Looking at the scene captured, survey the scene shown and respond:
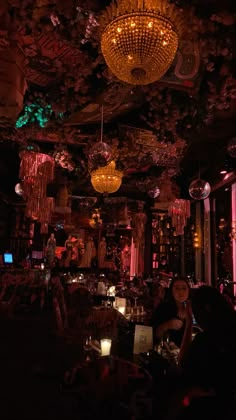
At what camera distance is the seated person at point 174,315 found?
237cm

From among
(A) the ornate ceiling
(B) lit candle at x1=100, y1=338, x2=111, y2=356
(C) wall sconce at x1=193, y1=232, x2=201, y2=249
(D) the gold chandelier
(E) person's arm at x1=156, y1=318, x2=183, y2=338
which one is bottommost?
(B) lit candle at x1=100, y1=338, x2=111, y2=356

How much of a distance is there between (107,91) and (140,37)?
172cm

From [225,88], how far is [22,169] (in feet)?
8.84

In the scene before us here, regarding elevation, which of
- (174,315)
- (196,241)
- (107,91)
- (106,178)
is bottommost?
(174,315)

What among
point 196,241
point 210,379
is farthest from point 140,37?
point 196,241

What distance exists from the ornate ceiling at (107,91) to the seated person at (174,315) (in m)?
1.92

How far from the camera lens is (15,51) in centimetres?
195

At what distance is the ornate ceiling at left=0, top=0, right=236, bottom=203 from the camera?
7.02 ft

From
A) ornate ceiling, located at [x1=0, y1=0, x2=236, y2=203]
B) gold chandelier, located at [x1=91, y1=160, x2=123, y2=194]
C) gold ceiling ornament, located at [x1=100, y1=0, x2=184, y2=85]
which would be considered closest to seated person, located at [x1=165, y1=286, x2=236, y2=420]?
gold ceiling ornament, located at [x1=100, y1=0, x2=184, y2=85]

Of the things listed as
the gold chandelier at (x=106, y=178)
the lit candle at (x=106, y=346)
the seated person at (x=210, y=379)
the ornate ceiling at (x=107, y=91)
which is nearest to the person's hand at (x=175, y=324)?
the lit candle at (x=106, y=346)

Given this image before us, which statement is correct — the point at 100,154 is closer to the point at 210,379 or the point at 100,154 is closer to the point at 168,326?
the point at 168,326

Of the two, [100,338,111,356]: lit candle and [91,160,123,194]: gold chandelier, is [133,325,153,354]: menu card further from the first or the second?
[91,160,123,194]: gold chandelier

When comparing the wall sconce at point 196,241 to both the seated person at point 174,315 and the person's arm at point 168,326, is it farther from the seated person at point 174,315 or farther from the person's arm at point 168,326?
the person's arm at point 168,326

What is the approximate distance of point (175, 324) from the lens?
2.43 metres
